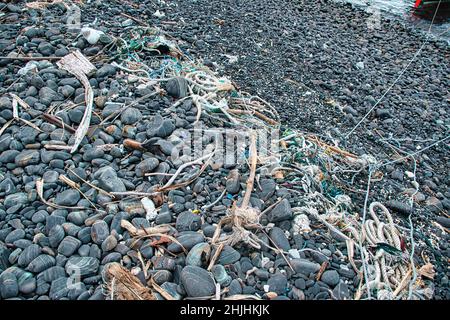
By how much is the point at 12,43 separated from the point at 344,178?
388cm

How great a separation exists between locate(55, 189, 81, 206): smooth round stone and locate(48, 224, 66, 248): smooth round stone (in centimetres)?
23

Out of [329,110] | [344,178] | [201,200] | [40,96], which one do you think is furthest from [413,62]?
[40,96]

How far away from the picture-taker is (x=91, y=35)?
4.04 m

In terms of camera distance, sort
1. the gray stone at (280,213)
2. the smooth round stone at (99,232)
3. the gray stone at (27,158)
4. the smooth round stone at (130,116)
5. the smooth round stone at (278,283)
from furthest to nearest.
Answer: the smooth round stone at (130,116), the gray stone at (27,158), the gray stone at (280,213), the smooth round stone at (99,232), the smooth round stone at (278,283)

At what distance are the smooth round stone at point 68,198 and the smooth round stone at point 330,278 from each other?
183 centimetres

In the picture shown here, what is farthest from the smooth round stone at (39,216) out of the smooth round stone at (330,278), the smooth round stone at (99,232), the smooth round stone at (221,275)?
the smooth round stone at (330,278)

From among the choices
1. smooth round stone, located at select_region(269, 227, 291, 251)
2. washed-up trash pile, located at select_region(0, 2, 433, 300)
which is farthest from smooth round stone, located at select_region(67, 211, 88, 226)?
smooth round stone, located at select_region(269, 227, 291, 251)

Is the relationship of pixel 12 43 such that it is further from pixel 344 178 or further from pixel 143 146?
pixel 344 178

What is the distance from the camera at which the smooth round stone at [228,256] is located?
2.34m

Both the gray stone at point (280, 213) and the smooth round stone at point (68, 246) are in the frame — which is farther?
the gray stone at point (280, 213)

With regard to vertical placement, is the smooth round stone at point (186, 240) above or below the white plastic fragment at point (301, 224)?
above

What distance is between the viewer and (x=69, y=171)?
9.08 ft

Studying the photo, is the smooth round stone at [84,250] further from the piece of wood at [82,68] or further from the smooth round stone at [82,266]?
the piece of wood at [82,68]

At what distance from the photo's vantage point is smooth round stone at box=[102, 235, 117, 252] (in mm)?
2314
